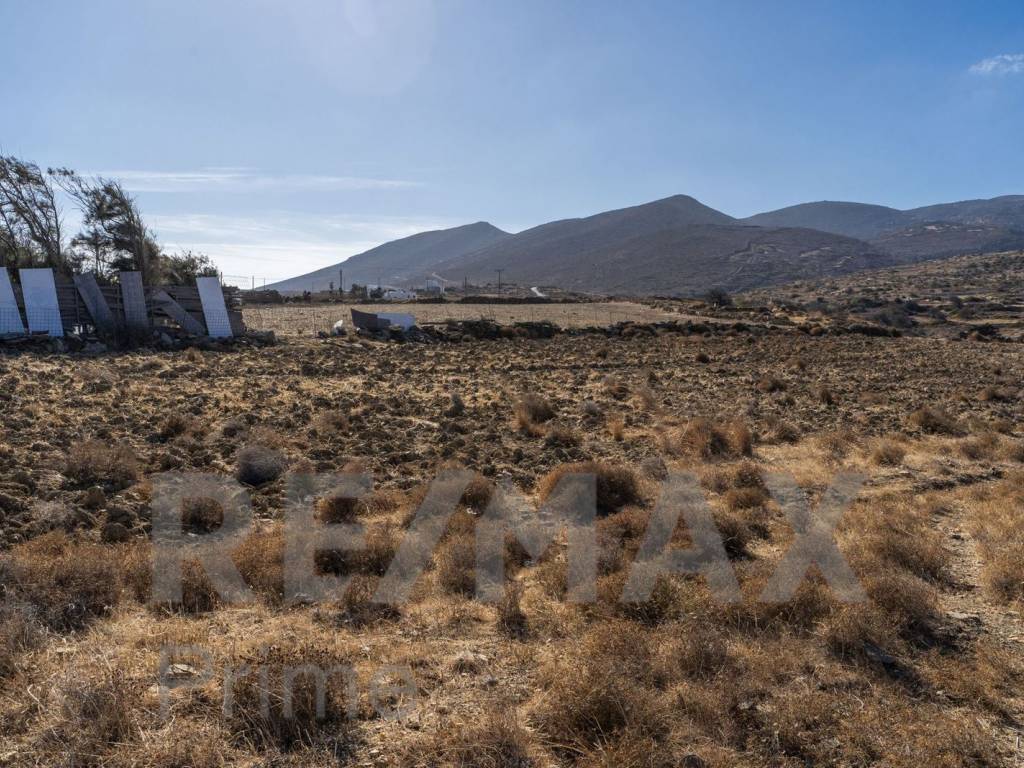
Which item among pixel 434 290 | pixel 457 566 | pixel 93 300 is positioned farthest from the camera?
pixel 434 290

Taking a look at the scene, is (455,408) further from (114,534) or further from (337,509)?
(114,534)

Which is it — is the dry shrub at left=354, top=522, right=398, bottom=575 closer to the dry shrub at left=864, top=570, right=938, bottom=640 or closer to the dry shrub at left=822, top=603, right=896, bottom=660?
the dry shrub at left=822, top=603, right=896, bottom=660

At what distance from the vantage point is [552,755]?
386 centimetres

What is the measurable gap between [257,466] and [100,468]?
6.38 ft

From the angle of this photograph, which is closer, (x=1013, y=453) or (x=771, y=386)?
(x=1013, y=453)

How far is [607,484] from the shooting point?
28.9 feet

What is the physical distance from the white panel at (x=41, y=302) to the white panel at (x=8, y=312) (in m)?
0.32

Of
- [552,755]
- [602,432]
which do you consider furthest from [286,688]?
[602,432]

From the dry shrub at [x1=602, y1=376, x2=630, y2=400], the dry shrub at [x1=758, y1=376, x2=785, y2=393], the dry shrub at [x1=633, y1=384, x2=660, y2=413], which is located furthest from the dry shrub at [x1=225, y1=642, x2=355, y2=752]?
the dry shrub at [x1=758, y1=376, x2=785, y2=393]

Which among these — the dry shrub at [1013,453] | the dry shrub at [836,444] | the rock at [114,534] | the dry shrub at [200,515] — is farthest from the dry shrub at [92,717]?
the dry shrub at [1013,453]

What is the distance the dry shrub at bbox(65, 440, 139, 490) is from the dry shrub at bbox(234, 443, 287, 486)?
52.1 inches

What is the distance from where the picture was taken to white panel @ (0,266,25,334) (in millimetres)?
22828

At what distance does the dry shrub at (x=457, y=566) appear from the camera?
602 cm

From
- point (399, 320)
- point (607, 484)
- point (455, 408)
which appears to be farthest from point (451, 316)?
point (607, 484)
